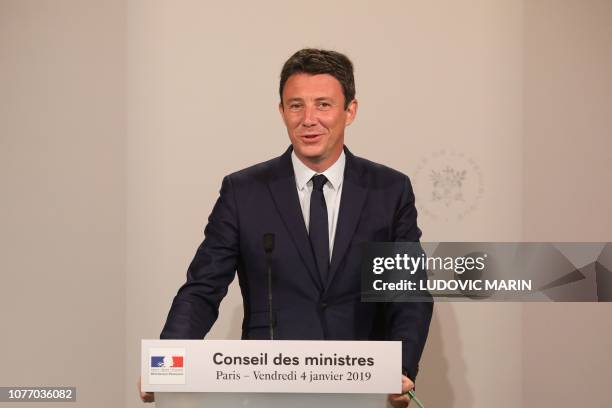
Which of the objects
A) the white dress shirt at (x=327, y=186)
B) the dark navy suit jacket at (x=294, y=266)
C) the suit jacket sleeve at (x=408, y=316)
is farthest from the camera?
the white dress shirt at (x=327, y=186)

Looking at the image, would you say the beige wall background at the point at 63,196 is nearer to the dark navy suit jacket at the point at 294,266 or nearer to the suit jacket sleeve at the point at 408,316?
the dark navy suit jacket at the point at 294,266

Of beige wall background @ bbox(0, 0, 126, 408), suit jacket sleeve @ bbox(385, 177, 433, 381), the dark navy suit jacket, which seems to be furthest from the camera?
beige wall background @ bbox(0, 0, 126, 408)

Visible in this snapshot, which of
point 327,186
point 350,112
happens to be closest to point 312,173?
point 327,186

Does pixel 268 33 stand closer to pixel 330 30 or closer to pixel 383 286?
pixel 330 30

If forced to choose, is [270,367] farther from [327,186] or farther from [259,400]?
[327,186]

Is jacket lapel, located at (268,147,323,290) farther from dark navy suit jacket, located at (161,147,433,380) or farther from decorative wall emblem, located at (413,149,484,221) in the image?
decorative wall emblem, located at (413,149,484,221)

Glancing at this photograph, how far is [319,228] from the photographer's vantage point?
9.27ft

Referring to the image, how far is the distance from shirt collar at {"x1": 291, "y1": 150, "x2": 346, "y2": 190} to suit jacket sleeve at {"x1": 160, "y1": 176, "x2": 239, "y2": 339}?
9.1 inches

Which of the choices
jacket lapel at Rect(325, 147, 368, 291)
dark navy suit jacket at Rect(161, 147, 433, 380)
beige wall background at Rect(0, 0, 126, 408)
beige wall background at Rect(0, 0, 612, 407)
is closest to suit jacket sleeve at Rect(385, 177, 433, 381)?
dark navy suit jacket at Rect(161, 147, 433, 380)

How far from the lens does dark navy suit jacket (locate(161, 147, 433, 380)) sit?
108 inches

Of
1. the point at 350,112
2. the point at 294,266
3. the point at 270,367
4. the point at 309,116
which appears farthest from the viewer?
the point at 350,112

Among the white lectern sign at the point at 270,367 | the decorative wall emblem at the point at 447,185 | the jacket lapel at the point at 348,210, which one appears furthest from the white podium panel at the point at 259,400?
the decorative wall emblem at the point at 447,185

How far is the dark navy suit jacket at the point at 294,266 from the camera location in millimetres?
2732

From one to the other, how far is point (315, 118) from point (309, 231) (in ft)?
1.28
